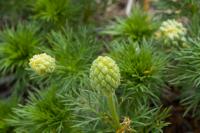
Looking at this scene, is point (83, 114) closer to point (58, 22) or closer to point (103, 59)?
point (103, 59)

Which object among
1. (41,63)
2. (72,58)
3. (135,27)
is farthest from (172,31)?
(41,63)

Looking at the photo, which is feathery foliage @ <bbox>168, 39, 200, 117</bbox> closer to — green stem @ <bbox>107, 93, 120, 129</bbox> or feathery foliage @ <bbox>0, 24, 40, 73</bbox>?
green stem @ <bbox>107, 93, 120, 129</bbox>

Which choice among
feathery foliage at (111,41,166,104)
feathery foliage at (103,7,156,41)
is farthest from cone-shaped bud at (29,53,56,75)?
feathery foliage at (103,7,156,41)

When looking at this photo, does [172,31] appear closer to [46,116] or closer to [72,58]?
[72,58]

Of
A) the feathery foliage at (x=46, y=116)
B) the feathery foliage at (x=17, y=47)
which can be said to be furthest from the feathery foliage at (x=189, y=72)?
the feathery foliage at (x=17, y=47)

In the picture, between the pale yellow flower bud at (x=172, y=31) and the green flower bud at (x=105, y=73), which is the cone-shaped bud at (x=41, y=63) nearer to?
the green flower bud at (x=105, y=73)

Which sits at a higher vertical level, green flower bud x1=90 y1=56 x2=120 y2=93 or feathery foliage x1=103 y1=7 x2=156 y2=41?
feathery foliage x1=103 y1=7 x2=156 y2=41
